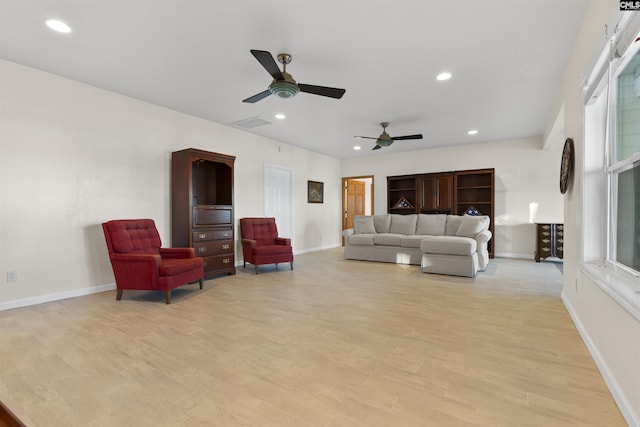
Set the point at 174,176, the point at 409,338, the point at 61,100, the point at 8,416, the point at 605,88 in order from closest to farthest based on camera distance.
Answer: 1. the point at 8,416
2. the point at 605,88
3. the point at 409,338
4. the point at 61,100
5. the point at 174,176

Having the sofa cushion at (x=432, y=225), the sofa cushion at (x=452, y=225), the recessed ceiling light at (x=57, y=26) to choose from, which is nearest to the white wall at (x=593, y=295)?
the sofa cushion at (x=452, y=225)

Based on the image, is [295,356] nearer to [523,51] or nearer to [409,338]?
[409,338]

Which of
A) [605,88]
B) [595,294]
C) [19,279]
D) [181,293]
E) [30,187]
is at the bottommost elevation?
[181,293]

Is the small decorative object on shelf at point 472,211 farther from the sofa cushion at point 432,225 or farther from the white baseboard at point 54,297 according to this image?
the white baseboard at point 54,297

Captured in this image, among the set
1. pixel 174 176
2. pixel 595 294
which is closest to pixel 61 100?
pixel 174 176

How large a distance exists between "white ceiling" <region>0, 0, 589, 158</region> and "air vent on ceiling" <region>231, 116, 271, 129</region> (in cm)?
31

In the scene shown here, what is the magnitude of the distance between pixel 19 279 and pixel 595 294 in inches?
214

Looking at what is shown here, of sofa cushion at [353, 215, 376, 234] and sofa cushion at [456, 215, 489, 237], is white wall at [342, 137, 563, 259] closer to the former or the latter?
sofa cushion at [456, 215, 489, 237]

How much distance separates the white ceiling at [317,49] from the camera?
2.42 m

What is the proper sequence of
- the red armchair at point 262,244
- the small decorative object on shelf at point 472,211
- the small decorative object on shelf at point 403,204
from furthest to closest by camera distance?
the small decorative object on shelf at point 403,204, the small decorative object on shelf at point 472,211, the red armchair at point 262,244

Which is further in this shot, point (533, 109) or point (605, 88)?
point (533, 109)

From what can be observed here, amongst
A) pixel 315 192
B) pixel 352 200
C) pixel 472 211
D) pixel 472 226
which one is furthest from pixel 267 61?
pixel 352 200

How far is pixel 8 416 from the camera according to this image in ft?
2.48

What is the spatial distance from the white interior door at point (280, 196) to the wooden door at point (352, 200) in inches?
101
